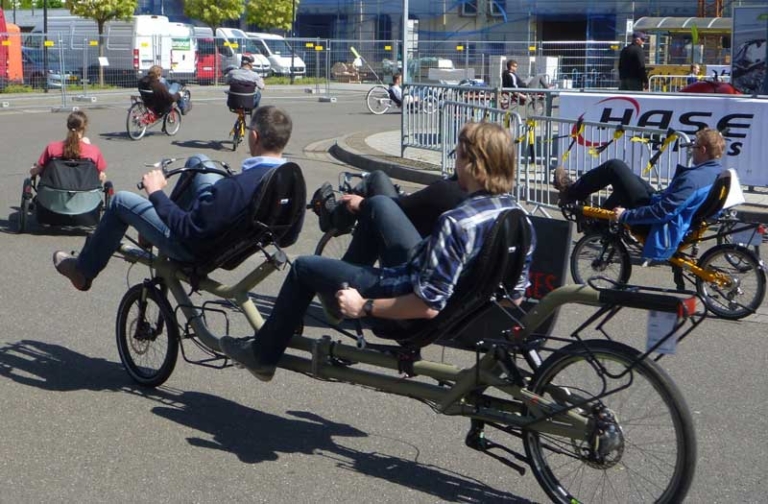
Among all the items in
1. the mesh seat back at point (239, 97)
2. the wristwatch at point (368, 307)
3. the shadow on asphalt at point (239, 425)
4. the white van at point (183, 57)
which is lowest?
the shadow on asphalt at point (239, 425)

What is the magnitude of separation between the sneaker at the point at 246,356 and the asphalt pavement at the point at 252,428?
342 mm

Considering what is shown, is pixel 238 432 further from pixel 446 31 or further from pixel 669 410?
pixel 446 31

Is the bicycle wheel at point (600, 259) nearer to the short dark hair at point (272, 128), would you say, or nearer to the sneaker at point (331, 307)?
the short dark hair at point (272, 128)

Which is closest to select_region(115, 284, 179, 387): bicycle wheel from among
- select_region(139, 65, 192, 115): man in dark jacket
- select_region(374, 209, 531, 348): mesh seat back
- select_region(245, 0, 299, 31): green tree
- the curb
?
select_region(374, 209, 531, 348): mesh seat back

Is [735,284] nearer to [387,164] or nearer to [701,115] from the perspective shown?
[701,115]

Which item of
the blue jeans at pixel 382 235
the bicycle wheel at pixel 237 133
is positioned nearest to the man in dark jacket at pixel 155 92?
the bicycle wheel at pixel 237 133

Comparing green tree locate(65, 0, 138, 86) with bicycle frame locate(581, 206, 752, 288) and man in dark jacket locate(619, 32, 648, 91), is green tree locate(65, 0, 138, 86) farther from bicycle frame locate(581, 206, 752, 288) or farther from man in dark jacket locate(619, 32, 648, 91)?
bicycle frame locate(581, 206, 752, 288)

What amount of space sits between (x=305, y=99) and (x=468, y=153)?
30.1 meters

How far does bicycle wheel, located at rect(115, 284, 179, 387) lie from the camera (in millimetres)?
6000

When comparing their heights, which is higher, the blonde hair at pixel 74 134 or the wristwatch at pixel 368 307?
the blonde hair at pixel 74 134

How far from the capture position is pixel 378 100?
29391 mm

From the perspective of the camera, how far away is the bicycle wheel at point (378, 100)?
96.1ft

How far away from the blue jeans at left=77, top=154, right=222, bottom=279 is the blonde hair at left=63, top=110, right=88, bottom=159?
4864mm

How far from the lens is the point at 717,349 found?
7.27 meters
